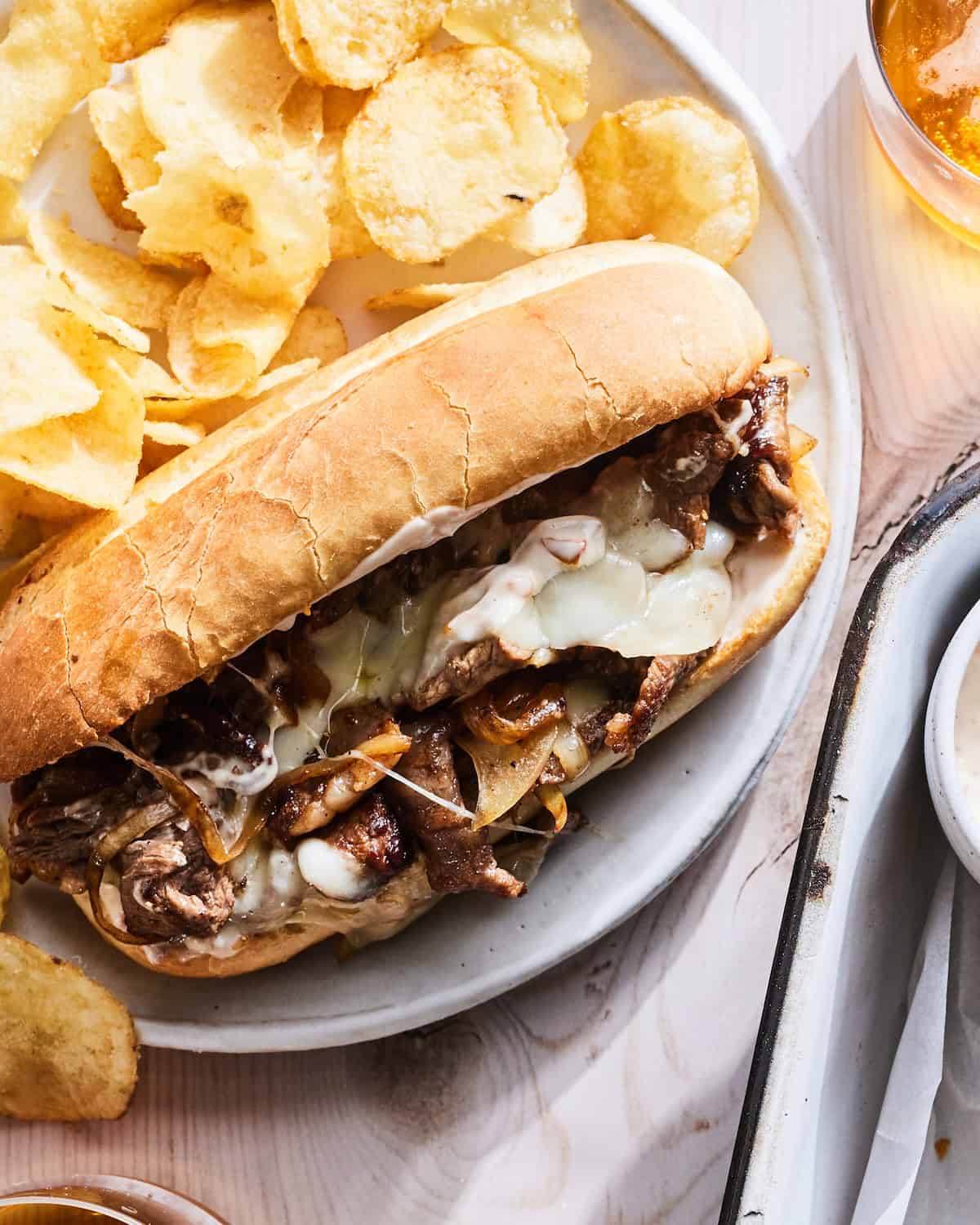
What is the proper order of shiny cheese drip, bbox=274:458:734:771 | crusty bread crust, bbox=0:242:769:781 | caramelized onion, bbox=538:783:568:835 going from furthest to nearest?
caramelized onion, bbox=538:783:568:835, shiny cheese drip, bbox=274:458:734:771, crusty bread crust, bbox=0:242:769:781

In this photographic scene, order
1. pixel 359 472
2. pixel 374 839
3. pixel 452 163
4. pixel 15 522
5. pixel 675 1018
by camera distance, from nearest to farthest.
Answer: pixel 359 472 → pixel 374 839 → pixel 452 163 → pixel 15 522 → pixel 675 1018

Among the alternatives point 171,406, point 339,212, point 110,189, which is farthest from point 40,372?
point 339,212

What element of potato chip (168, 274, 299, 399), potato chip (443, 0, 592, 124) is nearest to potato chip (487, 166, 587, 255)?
potato chip (443, 0, 592, 124)

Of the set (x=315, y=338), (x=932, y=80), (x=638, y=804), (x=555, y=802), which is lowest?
(x=638, y=804)

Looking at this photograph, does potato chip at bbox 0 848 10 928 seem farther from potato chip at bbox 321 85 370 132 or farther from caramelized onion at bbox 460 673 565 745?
potato chip at bbox 321 85 370 132

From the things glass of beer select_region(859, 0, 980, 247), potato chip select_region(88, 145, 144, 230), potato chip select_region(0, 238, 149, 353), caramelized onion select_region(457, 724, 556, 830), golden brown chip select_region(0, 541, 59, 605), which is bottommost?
golden brown chip select_region(0, 541, 59, 605)

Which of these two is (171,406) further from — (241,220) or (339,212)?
(339,212)
